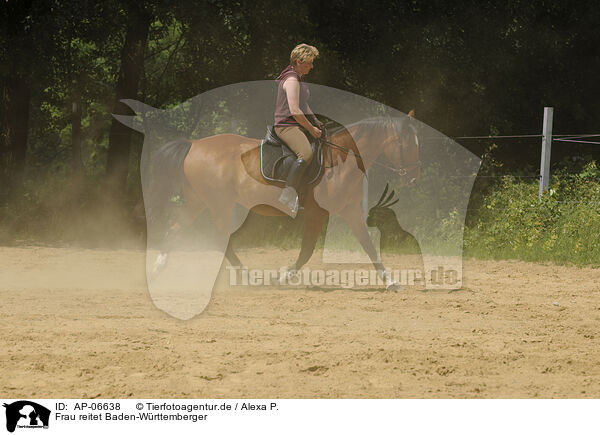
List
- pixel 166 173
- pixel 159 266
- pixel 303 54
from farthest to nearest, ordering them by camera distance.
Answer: pixel 166 173 < pixel 159 266 < pixel 303 54

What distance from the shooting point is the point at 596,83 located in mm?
22000

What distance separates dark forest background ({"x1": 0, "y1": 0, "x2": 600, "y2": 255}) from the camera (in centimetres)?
1648

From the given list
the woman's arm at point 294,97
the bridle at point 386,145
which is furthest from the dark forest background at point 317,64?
the woman's arm at point 294,97

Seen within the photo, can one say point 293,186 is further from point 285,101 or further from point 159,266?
point 159,266

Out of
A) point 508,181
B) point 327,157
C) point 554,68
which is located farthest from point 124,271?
point 554,68

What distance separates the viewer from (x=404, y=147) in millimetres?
10117

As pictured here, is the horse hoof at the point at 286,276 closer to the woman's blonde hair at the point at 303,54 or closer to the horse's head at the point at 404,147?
the horse's head at the point at 404,147

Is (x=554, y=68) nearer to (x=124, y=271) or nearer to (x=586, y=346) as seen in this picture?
(x=124, y=271)

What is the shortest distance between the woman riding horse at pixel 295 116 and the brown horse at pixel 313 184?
37 centimetres

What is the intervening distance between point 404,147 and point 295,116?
62.4 inches

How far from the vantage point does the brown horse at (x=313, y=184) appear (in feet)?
33.5

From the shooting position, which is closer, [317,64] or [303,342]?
[303,342]
